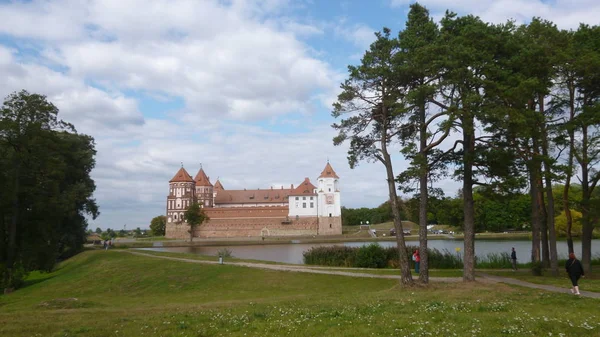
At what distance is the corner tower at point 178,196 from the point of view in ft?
290

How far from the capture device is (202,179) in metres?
96.1

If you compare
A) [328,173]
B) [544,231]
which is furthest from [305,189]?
[544,231]

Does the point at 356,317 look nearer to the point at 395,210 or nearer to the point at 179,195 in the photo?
the point at 395,210

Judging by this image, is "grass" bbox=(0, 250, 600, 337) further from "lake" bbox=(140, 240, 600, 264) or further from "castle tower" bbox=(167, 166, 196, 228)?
"castle tower" bbox=(167, 166, 196, 228)

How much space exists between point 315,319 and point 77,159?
33865 millimetres

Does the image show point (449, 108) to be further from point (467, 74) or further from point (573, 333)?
point (573, 333)

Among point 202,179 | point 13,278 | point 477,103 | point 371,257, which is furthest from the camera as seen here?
point 202,179

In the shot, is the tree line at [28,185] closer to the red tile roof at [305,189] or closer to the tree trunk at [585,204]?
the tree trunk at [585,204]

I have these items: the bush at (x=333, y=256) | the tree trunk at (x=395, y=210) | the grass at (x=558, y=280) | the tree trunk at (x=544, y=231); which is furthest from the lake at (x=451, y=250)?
the tree trunk at (x=395, y=210)

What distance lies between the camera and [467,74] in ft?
44.5

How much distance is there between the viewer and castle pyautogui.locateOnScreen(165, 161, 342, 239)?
84.4 m

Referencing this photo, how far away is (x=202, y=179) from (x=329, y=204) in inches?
1141

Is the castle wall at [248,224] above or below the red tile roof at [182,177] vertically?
below

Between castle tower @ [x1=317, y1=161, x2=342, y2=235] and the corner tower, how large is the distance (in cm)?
2572
